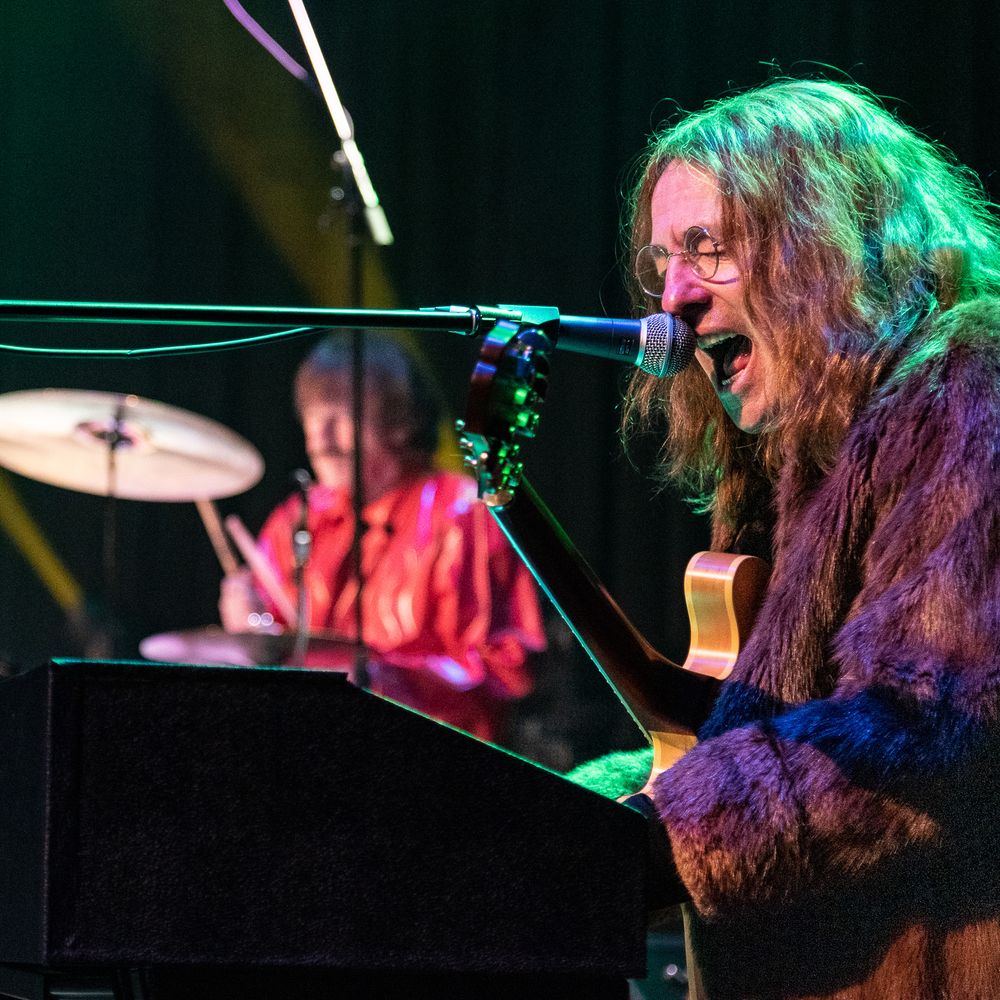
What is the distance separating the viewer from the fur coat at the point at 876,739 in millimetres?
1092

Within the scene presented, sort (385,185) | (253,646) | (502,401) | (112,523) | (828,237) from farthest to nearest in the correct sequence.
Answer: (385,185) < (112,523) < (253,646) < (828,237) < (502,401)

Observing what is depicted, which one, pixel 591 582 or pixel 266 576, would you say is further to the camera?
pixel 266 576

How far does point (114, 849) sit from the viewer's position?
878mm

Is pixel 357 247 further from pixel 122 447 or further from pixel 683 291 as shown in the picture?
pixel 683 291

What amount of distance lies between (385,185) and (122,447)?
132cm

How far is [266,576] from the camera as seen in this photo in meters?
4.46

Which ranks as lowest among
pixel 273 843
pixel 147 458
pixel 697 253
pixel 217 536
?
pixel 217 536

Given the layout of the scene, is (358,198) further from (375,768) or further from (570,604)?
(375,768)

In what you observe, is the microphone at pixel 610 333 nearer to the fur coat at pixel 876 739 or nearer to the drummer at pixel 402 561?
the fur coat at pixel 876 739

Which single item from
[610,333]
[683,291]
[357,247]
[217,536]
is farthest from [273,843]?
[217,536]

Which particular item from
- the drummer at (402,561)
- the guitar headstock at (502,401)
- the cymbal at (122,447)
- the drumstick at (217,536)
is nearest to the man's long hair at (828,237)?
the guitar headstock at (502,401)

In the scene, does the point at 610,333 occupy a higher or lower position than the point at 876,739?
higher

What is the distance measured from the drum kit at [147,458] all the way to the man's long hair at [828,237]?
2463 millimetres

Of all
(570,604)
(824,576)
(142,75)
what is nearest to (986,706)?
(824,576)
